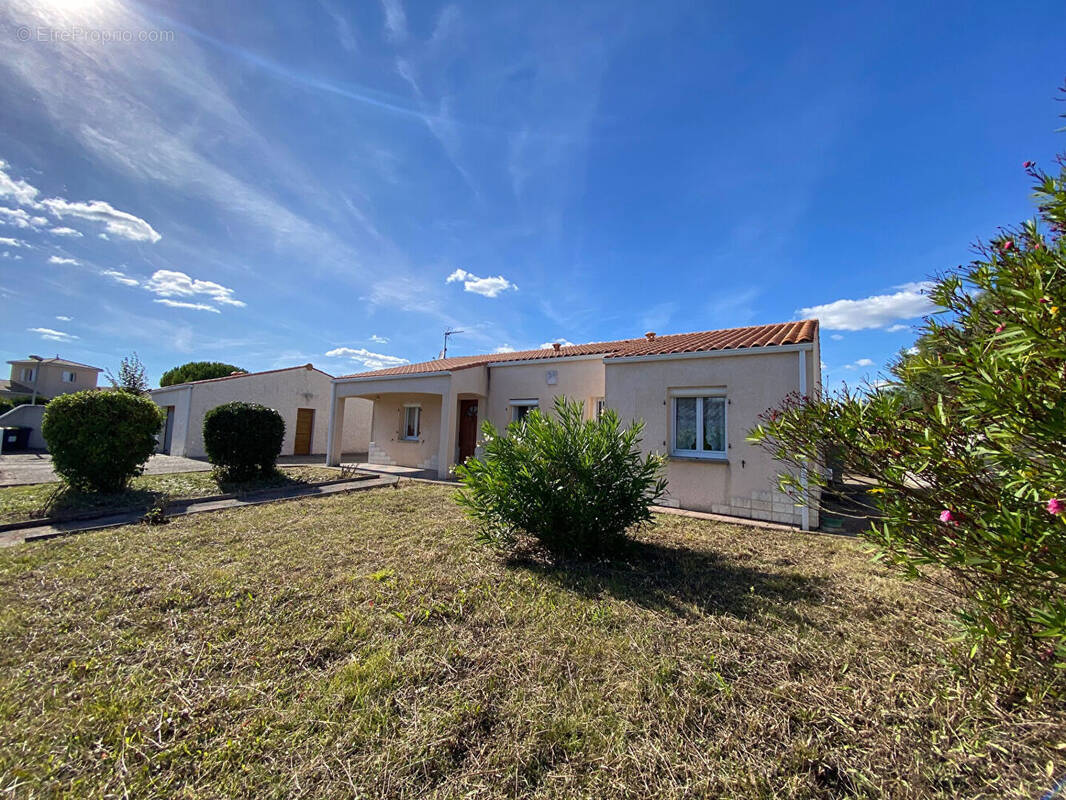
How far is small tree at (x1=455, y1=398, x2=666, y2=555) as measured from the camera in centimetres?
522

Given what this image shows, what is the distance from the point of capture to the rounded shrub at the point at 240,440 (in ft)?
37.0

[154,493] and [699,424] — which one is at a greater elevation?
[699,424]

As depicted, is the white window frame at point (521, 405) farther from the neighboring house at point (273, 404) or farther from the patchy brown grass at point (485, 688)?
the neighboring house at point (273, 404)

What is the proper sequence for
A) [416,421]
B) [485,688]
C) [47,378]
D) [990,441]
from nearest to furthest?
[990,441] < [485,688] < [416,421] < [47,378]

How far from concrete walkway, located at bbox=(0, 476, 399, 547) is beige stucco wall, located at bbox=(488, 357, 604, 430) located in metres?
3.99

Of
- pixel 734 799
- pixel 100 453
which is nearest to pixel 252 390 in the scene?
pixel 100 453

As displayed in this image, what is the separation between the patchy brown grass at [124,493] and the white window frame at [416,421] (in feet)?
12.2

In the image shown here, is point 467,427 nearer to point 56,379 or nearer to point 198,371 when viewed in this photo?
point 198,371

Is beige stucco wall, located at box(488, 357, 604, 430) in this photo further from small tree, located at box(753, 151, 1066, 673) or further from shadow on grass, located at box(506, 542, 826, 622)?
small tree, located at box(753, 151, 1066, 673)

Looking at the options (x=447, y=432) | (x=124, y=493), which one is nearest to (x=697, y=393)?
(x=447, y=432)

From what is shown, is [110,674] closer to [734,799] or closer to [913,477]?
[734,799]

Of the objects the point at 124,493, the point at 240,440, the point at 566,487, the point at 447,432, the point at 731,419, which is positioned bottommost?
the point at 124,493

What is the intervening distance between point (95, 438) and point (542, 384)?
10271mm

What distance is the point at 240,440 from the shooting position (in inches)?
444
